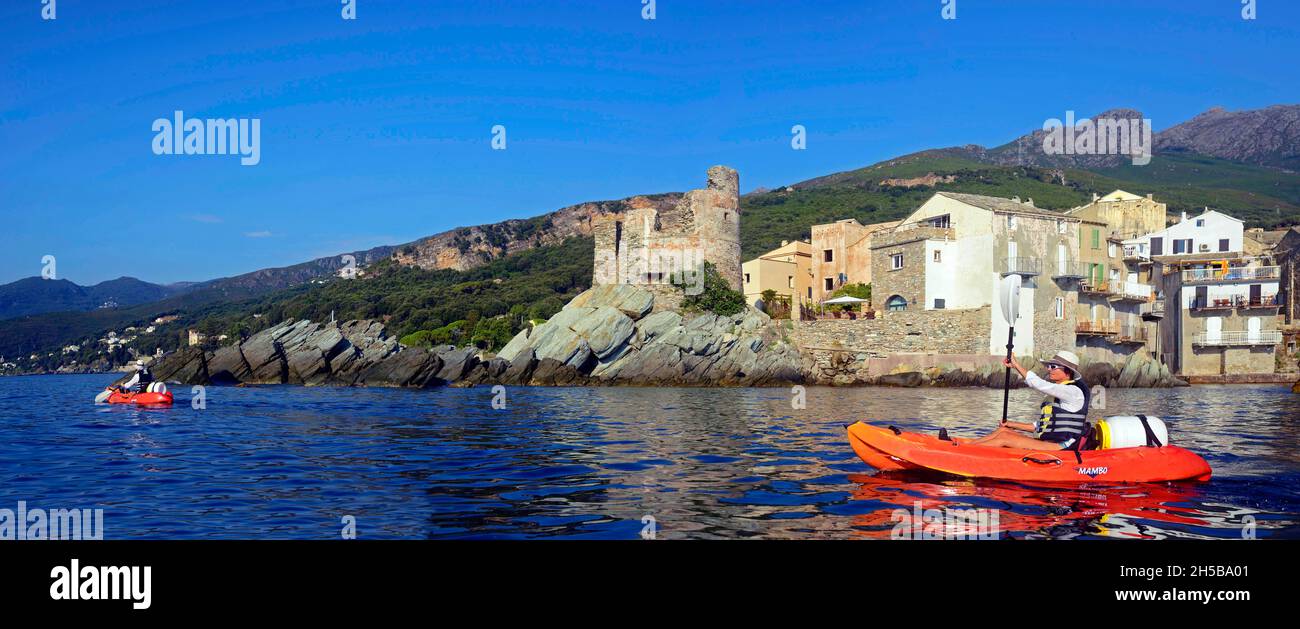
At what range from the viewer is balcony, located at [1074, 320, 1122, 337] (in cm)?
4419

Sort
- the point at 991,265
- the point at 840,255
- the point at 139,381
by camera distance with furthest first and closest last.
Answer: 1. the point at 840,255
2. the point at 991,265
3. the point at 139,381

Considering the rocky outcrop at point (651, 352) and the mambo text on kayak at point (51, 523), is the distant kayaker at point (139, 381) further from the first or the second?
the mambo text on kayak at point (51, 523)

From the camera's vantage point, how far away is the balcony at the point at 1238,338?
1861 inches

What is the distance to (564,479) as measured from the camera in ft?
38.9

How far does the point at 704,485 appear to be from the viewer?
11312 mm

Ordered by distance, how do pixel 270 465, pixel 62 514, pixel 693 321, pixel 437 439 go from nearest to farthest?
pixel 62 514 → pixel 270 465 → pixel 437 439 → pixel 693 321

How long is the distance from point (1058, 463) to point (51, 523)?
11869 mm

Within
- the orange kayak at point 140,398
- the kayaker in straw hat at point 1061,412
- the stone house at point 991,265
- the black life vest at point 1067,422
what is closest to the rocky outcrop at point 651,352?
the stone house at point 991,265

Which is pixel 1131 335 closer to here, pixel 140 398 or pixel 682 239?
pixel 682 239

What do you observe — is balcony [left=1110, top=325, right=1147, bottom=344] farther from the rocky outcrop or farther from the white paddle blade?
the white paddle blade

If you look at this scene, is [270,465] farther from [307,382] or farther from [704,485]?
[307,382]

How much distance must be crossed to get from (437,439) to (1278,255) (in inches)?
2217
